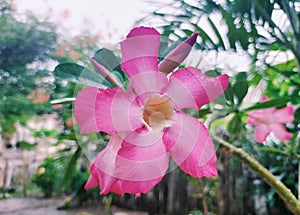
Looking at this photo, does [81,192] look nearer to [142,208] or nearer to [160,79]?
[142,208]

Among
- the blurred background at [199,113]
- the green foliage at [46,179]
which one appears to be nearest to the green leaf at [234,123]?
the blurred background at [199,113]

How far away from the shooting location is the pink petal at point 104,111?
4.4 inches

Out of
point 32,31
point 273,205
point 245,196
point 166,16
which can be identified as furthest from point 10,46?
point 245,196

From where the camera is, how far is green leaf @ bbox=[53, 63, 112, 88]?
148 millimetres

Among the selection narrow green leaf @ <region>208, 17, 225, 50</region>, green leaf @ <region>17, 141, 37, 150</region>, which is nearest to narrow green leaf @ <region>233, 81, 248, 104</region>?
narrow green leaf @ <region>208, 17, 225, 50</region>

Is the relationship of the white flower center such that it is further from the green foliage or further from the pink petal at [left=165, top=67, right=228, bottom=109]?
the green foliage

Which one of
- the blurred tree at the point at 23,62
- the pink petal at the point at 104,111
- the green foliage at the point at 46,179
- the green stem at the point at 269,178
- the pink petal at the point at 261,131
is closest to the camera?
the pink petal at the point at 104,111

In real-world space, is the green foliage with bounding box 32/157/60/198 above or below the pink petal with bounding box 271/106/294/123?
below

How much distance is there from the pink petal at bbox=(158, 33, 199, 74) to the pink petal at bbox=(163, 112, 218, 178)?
3 centimetres

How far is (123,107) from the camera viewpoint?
117 millimetres

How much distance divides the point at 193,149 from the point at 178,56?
0.05 meters

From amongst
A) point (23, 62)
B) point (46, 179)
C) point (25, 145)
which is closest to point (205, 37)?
point (23, 62)

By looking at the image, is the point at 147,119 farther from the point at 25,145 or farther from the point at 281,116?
the point at 25,145

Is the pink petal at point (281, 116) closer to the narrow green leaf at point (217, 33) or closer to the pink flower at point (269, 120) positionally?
the pink flower at point (269, 120)
